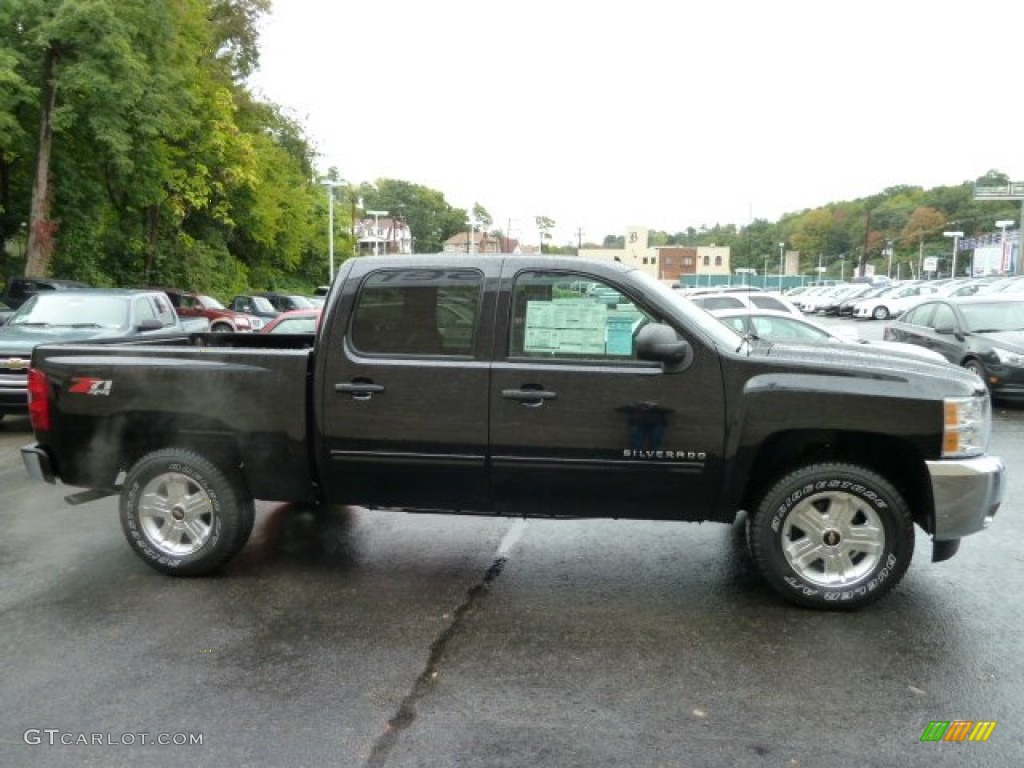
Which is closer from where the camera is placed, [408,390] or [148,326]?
[408,390]

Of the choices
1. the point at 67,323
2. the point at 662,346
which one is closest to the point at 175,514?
the point at 662,346

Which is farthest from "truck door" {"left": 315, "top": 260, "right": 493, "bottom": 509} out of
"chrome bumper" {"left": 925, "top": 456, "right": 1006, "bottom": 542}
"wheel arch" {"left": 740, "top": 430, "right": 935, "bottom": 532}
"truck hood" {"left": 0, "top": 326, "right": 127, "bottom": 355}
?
"truck hood" {"left": 0, "top": 326, "right": 127, "bottom": 355}

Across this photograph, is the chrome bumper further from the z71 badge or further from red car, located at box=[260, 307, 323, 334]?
red car, located at box=[260, 307, 323, 334]

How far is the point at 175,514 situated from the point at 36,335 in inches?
257

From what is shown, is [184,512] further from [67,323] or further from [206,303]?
[206,303]

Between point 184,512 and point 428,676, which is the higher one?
point 184,512

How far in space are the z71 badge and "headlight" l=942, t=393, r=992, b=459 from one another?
4.57 meters

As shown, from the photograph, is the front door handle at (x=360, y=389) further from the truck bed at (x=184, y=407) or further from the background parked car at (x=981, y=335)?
the background parked car at (x=981, y=335)

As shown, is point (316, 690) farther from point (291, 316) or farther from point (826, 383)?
point (291, 316)

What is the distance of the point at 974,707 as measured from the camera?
139 inches

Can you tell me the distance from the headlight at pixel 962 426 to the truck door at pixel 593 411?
1104 millimetres

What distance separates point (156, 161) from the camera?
85.3 feet

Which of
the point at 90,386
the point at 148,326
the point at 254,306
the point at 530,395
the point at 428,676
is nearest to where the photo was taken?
the point at 428,676

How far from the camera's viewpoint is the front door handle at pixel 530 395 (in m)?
4.57
